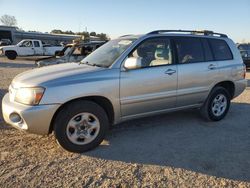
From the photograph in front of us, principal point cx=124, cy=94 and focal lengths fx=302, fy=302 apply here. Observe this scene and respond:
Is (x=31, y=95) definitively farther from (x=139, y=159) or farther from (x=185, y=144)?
(x=185, y=144)

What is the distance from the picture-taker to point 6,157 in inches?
175

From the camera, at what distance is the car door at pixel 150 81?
4.99m

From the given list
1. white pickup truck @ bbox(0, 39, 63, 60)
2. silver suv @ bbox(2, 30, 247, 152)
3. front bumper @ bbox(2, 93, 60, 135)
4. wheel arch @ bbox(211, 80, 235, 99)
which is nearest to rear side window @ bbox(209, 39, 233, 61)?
silver suv @ bbox(2, 30, 247, 152)

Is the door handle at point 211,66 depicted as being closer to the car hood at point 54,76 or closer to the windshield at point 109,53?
the windshield at point 109,53

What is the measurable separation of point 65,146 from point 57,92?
86 cm

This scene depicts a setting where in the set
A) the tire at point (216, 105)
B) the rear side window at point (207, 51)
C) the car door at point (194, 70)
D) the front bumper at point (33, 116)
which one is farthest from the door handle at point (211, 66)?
the front bumper at point (33, 116)

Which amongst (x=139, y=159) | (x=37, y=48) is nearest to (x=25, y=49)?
(x=37, y=48)

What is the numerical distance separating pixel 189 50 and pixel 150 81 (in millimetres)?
1295

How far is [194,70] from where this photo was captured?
5844mm

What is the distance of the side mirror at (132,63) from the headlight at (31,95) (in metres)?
1.42

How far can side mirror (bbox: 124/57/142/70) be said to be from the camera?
490 cm

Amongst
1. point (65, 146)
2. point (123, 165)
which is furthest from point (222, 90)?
point (65, 146)

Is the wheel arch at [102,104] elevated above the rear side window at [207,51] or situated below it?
below

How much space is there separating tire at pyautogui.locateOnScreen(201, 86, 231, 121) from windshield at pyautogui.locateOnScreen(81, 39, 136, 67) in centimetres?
220
